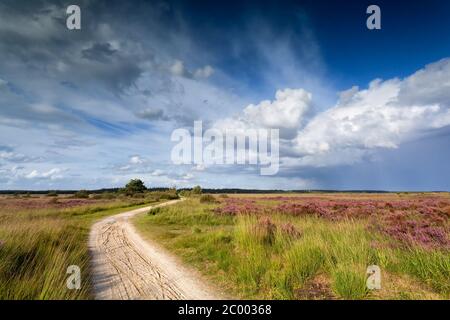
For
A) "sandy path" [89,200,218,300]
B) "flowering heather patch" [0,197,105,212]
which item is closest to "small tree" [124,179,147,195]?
"flowering heather patch" [0,197,105,212]

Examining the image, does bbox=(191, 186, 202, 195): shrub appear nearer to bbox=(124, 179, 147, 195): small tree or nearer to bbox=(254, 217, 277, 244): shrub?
bbox=(124, 179, 147, 195): small tree

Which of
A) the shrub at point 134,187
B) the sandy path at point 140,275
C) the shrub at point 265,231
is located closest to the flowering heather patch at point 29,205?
the sandy path at point 140,275

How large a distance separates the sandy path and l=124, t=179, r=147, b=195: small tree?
242ft

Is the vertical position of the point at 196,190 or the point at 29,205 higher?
the point at 29,205

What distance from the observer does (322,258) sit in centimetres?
726

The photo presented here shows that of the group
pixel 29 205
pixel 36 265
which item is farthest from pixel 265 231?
pixel 29 205

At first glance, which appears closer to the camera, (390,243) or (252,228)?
(390,243)

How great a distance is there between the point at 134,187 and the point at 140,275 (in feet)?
271

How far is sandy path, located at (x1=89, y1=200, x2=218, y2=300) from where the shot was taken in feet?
19.1

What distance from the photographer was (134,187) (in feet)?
278

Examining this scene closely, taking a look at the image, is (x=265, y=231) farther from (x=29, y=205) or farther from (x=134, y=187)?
(x=134, y=187)
